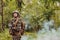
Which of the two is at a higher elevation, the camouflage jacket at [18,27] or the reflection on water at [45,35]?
the camouflage jacket at [18,27]

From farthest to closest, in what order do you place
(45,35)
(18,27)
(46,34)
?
1. (46,34)
2. (45,35)
3. (18,27)

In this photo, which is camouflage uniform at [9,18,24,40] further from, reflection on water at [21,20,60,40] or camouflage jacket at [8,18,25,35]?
reflection on water at [21,20,60,40]

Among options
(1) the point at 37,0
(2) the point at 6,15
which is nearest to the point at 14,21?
(2) the point at 6,15

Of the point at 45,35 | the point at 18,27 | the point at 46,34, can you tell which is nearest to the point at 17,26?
the point at 18,27

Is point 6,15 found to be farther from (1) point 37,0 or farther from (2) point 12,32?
(2) point 12,32

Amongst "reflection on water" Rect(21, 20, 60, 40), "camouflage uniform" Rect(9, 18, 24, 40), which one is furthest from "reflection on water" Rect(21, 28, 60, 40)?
"camouflage uniform" Rect(9, 18, 24, 40)

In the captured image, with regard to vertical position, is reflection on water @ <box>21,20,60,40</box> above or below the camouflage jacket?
below

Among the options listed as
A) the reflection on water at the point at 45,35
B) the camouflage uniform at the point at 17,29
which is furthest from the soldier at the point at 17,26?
the reflection on water at the point at 45,35

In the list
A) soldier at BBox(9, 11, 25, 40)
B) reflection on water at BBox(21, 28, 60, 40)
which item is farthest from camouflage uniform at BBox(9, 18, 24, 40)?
reflection on water at BBox(21, 28, 60, 40)

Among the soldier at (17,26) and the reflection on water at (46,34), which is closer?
the soldier at (17,26)

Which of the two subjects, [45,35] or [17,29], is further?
[45,35]

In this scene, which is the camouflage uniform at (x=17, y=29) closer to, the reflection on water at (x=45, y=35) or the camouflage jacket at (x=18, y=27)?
the camouflage jacket at (x=18, y=27)

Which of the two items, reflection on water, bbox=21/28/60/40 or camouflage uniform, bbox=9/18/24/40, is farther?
reflection on water, bbox=21/28/60/40

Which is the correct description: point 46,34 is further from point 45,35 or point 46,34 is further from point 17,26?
point 17,26
